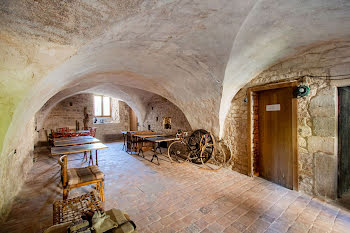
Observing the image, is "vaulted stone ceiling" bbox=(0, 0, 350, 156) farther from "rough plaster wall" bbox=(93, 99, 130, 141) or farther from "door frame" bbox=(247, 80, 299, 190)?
"rough plaster wall" bbox=(93, 99, 130, 141)

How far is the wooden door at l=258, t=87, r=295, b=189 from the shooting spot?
10.7 ft

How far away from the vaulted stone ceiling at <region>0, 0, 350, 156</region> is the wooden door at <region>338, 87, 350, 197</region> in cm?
107

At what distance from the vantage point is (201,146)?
4.73 metres

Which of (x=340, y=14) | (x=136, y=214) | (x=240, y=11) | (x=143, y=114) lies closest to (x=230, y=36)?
(x=240, y=11)

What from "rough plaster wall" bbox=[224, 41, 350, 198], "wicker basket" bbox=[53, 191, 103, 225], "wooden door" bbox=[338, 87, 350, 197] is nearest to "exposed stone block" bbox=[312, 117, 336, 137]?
"rough plaster wall" bbox=[224, 41, 350, 198]

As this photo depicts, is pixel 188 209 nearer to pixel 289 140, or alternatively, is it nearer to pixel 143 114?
Result: pixel 289 140

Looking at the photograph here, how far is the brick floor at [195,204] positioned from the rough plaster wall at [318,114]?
0.39 meters

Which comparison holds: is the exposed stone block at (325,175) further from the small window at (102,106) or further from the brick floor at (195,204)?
the small window at (102,106)

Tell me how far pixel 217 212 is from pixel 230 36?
2.59m

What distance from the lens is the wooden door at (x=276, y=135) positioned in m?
3.25

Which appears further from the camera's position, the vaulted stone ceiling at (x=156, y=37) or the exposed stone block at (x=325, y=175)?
the exposed stone block at (x=325, y=175)

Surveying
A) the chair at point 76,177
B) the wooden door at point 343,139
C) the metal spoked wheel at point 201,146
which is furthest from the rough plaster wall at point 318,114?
the chair at point 76,177

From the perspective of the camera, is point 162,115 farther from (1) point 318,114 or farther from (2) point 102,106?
(1) point 318,114

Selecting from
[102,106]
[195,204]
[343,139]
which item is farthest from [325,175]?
[102,106]
